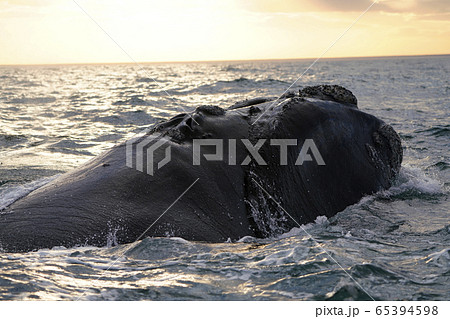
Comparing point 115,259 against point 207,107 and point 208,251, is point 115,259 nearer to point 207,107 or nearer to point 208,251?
point 208,251

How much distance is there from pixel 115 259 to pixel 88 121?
1394 cm

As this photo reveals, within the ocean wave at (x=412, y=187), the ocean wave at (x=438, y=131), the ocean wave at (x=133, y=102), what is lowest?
the ocean wave at (x=412, y=187)

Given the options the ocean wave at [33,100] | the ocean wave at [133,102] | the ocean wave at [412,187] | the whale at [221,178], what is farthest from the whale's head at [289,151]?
the ocean wave at [33,100]

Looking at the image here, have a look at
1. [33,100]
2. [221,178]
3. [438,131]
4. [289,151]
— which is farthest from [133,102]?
[221,178]

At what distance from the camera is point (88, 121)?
17.5 metres

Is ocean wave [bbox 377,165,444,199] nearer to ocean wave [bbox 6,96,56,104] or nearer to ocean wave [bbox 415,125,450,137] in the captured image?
ocean wave [bbox 415,125,450,137]

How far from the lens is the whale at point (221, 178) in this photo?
14.7 ft

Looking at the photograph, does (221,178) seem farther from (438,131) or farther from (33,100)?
(33,100)

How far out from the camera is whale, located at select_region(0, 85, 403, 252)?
447 cm

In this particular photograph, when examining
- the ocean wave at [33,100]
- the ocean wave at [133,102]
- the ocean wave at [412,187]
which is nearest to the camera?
the ocean wave at [412,187]

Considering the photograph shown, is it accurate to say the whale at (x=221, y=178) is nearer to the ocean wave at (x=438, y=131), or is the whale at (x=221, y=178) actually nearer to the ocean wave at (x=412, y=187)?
the ocean wave at (x=412, y=187)

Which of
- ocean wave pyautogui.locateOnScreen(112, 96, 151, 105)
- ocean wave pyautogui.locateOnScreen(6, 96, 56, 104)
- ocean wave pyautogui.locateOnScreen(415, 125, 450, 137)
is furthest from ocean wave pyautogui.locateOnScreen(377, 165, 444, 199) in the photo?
ocean wave pyautogui.locateOnScreen(6, 96, 56, 104)
